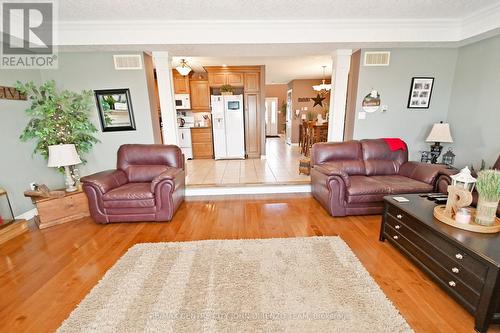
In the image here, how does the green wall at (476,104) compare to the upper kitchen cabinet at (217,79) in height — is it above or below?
below

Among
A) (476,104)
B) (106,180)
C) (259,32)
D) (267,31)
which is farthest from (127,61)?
(476,104)

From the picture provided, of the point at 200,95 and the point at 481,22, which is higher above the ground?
the point at 481,22

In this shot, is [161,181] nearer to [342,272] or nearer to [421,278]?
[342,272]

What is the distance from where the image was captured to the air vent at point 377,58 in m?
3.75

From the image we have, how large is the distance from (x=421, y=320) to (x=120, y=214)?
3.24 m

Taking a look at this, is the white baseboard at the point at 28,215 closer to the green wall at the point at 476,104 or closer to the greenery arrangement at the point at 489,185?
the greenery arrangement at the point at 489,185

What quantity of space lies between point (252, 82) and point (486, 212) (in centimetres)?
556

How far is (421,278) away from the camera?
1.87 metres

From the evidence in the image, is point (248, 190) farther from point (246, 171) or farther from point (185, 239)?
point (185, 239)

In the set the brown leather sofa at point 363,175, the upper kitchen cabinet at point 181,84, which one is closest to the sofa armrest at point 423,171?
the brown leather sofa at point 363,175

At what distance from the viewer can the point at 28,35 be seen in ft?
9.68

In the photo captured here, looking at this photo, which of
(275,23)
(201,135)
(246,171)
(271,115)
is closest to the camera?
(275,23)

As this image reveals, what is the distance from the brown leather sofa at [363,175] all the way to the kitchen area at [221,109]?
309 centimetres

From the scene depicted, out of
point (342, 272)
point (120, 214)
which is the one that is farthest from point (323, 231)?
point (120, 214)
